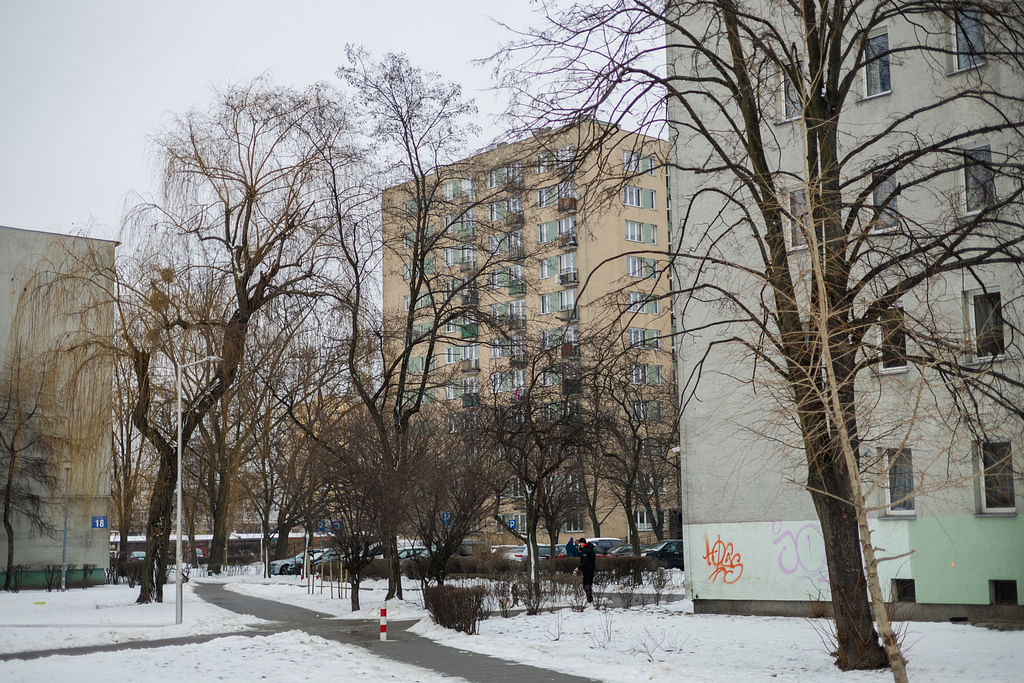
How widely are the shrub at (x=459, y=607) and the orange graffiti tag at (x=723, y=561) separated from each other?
6494mm

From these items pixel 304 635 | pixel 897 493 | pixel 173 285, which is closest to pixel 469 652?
pixel 304 635

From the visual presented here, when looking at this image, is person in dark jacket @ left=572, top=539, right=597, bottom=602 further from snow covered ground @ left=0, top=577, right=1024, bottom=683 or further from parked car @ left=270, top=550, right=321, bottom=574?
parked car @ left=270, top=550, right=321, bottom=574

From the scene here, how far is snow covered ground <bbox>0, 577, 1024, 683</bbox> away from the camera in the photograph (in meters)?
13.9

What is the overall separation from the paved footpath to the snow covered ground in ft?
1.45

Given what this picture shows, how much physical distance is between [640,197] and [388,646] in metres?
54.6

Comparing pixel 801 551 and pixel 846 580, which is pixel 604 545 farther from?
pixel 846 580

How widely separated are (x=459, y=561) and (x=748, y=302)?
2216 centimetres

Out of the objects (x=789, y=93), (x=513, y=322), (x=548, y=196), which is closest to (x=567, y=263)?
(x=513, y=322)

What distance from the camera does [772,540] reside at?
2394 centimetres

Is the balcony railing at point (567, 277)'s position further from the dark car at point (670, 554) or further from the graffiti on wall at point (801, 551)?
Result: the graffiti on wall at point (801, 551)

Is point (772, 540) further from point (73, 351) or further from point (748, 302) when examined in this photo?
point (73, 351)

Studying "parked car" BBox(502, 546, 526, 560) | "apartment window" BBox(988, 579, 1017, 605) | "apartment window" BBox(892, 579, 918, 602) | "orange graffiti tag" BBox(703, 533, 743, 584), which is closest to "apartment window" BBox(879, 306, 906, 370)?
"apartment window" BBox(988, 579, 1017, 605)

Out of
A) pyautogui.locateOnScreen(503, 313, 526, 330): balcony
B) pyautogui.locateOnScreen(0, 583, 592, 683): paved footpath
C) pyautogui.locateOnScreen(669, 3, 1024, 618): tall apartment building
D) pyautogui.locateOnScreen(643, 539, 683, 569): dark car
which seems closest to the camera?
pyautogui.locateOnScreen(0, 583, 592, 683): paved footpath

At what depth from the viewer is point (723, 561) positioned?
24875 millimetres
